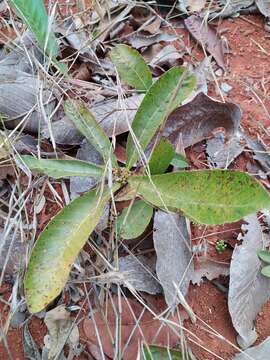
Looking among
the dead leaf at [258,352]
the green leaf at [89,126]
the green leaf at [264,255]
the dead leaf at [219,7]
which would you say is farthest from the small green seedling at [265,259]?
the dead leaf at [219,7]

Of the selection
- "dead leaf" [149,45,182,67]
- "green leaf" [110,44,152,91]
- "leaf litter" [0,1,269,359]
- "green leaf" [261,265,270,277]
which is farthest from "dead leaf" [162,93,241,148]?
"green leaf" [261,265,270,277]

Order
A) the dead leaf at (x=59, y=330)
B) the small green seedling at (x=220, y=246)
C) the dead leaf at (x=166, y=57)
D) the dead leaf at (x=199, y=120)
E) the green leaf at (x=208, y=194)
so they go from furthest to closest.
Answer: the dead leaf at (x=166, y=57) → the dead leaf at (x=199, y=120) → the small green seedling at (x=220, y=246) → the dead leaf at (x=59, y=330) → the green leaf at (x=208, y=194)

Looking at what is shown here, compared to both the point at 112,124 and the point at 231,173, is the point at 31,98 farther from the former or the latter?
the point at 231,173

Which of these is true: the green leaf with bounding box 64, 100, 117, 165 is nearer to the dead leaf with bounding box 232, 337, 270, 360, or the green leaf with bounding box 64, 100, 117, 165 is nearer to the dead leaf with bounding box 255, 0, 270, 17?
the dead leaf with bounding box 232, 337, 270, 360

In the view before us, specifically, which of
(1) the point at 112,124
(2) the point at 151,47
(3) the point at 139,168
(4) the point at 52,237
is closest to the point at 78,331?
(4) the point at 52,237

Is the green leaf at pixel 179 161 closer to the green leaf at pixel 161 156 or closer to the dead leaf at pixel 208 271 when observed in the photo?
the green leaf at pixel 161 156

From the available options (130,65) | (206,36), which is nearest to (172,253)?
(130,65)
